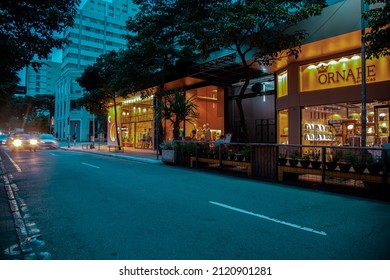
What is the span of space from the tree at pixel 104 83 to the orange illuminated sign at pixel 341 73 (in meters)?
12.2

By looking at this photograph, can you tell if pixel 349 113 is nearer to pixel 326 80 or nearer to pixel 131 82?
pixel 326 80

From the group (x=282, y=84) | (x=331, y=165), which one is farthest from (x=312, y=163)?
(x=282, y=84)

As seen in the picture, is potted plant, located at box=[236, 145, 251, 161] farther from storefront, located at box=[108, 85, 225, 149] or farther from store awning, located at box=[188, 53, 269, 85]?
storefront, located at box=[108, 85, 225, 149]

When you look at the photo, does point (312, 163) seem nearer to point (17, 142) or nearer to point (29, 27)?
point (29, 27)

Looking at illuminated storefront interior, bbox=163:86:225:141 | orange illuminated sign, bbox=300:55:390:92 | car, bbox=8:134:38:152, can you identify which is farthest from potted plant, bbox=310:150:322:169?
car, bbox=8:134:38:152

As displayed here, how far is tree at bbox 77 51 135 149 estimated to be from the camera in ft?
72.1

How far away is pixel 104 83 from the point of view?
85.4 feet

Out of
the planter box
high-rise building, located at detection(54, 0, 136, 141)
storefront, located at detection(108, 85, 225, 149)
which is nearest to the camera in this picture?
the planter box

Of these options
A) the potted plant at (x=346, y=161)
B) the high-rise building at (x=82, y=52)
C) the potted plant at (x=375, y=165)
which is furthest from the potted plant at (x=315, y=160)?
the high-rise building at (x=82, y=52)

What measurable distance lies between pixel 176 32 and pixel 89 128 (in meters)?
48.7

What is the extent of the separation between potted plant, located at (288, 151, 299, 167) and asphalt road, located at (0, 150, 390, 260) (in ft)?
3.68

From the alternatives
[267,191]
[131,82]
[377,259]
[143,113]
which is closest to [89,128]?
[143,113]

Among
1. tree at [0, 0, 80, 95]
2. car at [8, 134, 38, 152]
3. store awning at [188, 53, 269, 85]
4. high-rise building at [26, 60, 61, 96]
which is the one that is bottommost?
car at [8, 134, 38, 152]

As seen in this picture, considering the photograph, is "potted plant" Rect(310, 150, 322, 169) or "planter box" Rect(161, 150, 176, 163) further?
"planter box" Rect(161, 150, 176, 163)
